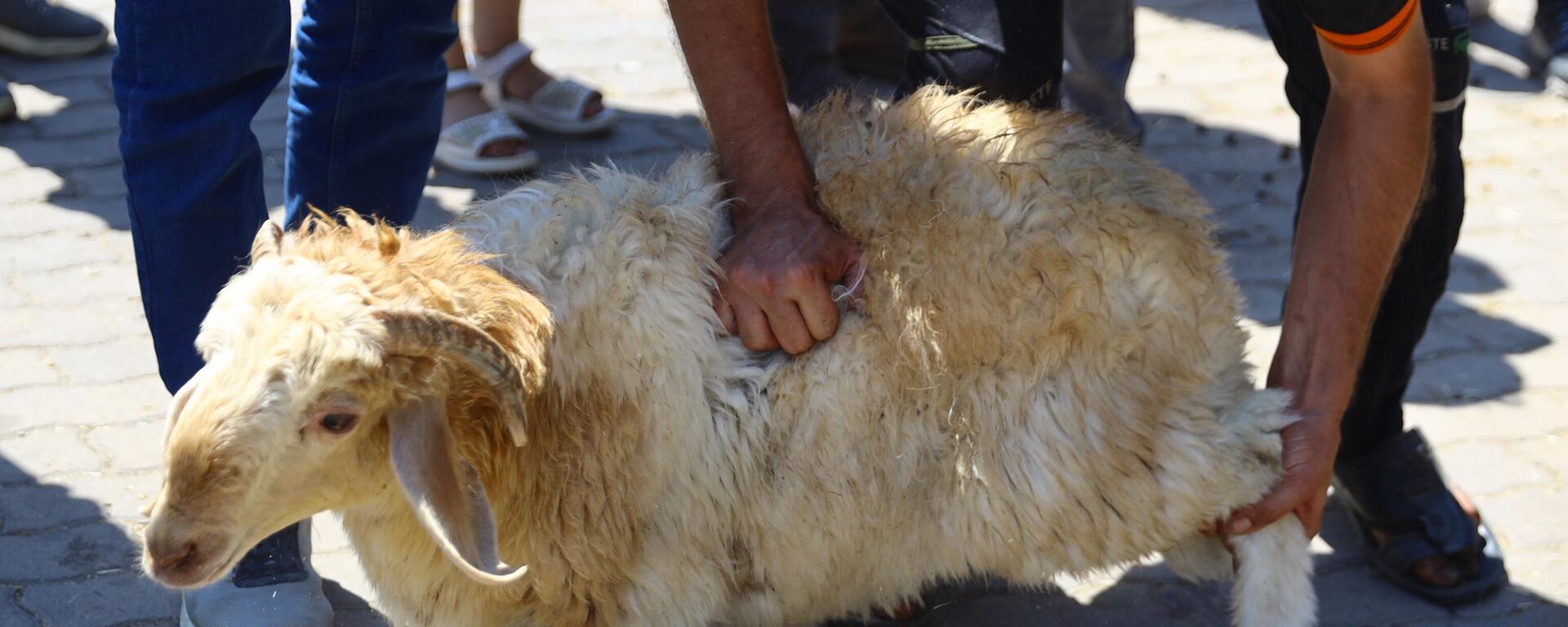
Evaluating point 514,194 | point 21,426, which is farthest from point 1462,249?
point 21,426

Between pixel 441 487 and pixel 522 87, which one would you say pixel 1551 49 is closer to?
pixel 522 87

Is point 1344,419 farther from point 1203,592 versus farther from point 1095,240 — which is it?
point 1095,240

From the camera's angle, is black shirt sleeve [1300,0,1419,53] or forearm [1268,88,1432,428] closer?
black shirt sleeve [1300,0,1419,53]

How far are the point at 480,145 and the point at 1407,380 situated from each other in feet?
10.5

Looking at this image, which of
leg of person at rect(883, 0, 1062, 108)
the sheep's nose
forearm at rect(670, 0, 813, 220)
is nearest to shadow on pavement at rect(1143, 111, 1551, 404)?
leg of person at rect(883, 0, 1062, 108)

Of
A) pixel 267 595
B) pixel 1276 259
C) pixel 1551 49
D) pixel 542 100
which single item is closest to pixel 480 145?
pixel 542 100

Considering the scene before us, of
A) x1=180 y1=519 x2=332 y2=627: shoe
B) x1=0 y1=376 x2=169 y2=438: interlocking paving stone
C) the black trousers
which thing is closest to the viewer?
the black trousers

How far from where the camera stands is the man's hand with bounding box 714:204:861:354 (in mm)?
2326

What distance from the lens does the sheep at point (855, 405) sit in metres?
2.30

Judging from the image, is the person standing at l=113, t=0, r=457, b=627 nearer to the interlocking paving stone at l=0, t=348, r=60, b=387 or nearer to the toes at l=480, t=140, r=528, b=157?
the interlocking paving stone at l=0, t=348, r=60, b=387

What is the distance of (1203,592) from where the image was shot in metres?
3.00

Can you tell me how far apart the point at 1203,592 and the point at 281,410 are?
204 centimetres

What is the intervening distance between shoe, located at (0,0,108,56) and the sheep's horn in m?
4.48

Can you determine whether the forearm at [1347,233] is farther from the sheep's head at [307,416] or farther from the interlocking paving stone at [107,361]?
the interlocking paving stone at [107,361]
